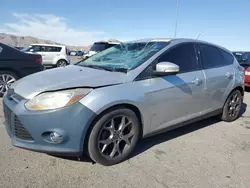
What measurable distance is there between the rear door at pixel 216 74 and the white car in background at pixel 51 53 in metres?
12.3

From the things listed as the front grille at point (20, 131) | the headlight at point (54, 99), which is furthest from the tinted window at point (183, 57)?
the front grille at point (20, 131)

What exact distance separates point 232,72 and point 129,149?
2.66m

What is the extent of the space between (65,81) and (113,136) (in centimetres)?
87

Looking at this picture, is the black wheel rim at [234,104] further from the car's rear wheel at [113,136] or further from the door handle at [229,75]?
the car's rear wheel at [113,136]

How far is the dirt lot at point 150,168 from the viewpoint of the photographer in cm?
257

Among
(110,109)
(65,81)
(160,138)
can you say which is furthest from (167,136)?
(65,81)

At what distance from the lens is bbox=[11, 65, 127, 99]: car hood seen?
2682mm

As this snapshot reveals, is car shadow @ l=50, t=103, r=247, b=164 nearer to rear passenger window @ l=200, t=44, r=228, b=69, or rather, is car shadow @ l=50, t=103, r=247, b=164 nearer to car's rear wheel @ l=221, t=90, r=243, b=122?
car's rear wheel @ l=221, t=90, r=243, b=122

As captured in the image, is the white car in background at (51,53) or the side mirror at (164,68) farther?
the white car in background at (51,53)

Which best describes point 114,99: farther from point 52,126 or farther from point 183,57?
point 183,57

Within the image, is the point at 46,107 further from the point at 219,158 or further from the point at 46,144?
the point at 219,158

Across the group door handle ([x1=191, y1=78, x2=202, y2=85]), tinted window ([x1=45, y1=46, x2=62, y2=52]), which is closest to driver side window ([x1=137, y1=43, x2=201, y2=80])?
door handle ([x1=191, y1=78, x2=202, y2=85])

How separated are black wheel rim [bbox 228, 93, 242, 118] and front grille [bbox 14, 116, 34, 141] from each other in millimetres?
3674

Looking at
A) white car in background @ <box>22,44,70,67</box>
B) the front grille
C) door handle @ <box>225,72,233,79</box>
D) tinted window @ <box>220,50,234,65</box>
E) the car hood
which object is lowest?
white car in background @ <box>22,44,70,67</box>
